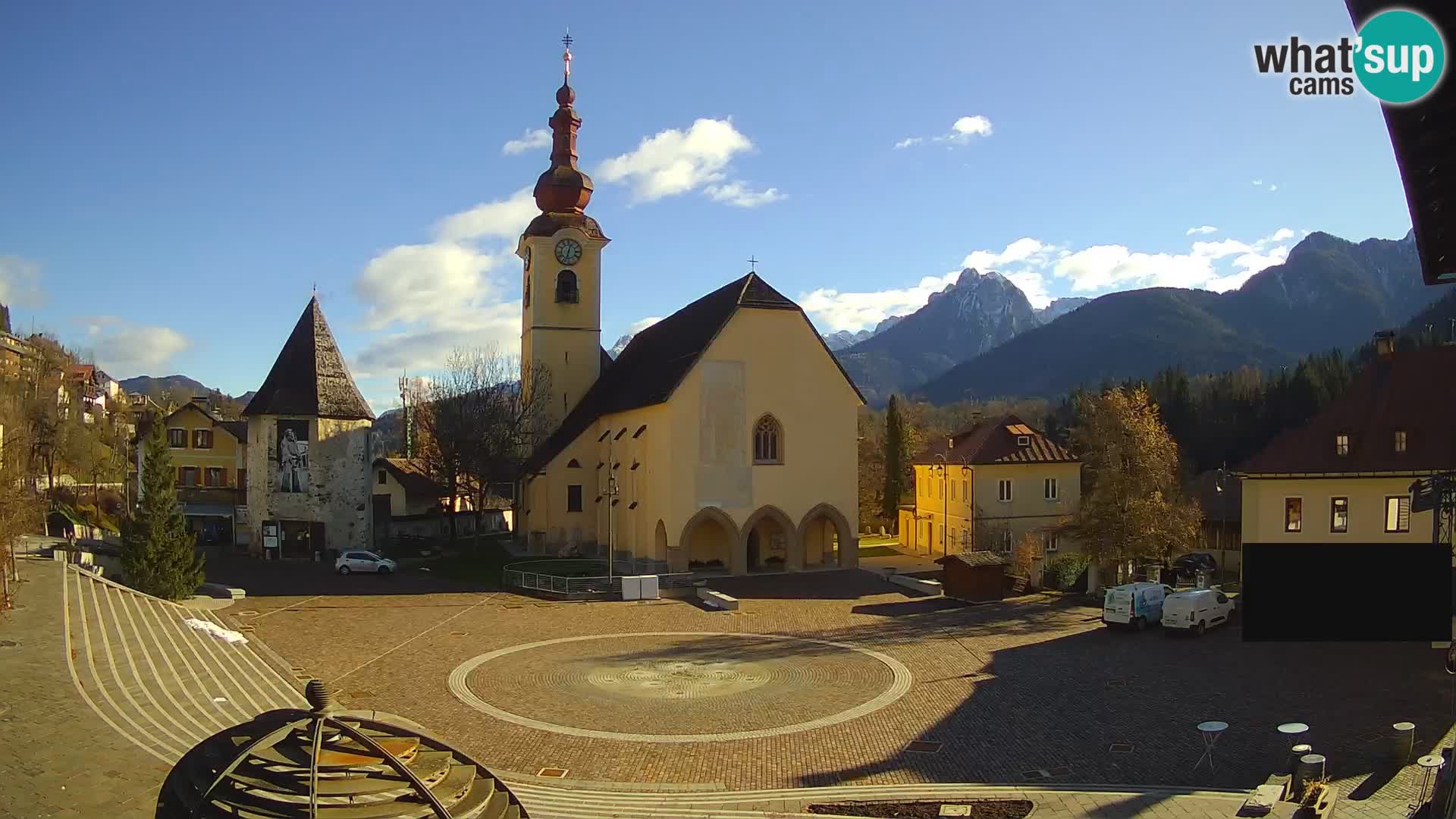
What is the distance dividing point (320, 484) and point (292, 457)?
1.76 metres

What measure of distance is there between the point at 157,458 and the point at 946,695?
22962 millimetres

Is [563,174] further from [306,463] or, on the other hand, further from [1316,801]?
[1316,801]

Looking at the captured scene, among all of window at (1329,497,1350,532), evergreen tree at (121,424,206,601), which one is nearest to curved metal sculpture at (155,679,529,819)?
evergreen tree at (121,424,206,601)

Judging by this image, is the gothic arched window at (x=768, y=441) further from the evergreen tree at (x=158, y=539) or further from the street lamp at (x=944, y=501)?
the evergreen tree at (x=158, y=539)

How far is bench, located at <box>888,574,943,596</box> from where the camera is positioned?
33000 mm

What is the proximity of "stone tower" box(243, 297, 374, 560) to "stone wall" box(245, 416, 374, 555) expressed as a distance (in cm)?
4

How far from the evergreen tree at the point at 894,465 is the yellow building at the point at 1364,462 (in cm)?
3055

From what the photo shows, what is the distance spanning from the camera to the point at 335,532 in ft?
148

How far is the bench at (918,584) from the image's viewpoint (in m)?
33.0

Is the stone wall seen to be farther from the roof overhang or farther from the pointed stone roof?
the roof overhang

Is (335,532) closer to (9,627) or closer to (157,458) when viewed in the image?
(157,458)

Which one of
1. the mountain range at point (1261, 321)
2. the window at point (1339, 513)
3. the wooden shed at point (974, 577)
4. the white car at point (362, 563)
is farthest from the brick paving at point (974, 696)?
the mountain range at point (1261, 321)

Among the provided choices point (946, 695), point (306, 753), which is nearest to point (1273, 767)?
point (946, 695)

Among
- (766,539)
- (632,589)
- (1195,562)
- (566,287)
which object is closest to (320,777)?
(632,589)
